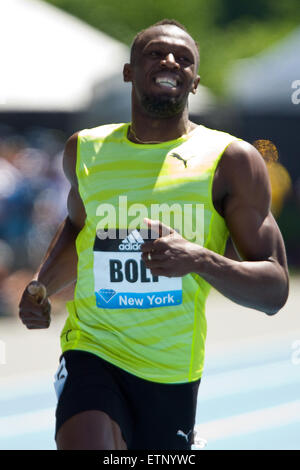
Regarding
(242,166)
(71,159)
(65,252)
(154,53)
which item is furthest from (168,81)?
(65,252)

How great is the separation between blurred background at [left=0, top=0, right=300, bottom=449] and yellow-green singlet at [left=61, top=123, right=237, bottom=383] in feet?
2.06

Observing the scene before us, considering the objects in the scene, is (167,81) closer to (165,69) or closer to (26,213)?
(165,69)

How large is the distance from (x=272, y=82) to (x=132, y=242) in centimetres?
1133

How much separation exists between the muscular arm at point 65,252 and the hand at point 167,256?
782mm

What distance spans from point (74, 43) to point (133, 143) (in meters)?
11.4

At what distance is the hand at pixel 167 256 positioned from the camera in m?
2.93

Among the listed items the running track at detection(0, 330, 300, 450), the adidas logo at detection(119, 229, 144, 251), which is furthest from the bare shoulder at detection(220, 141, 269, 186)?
the running track at detection(0, 330, 300, 450)

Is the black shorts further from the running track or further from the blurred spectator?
the blurred spectator

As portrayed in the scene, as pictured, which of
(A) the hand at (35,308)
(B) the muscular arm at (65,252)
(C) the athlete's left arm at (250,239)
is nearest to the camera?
(C) the athlete's left arm at (250,239)

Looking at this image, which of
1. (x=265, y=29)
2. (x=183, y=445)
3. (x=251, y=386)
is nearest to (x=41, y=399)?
(x=251, y=386)

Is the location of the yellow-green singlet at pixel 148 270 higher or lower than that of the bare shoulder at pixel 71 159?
lower

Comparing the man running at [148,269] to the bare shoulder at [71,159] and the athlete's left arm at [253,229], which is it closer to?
the athlete's left arm at [253,229]

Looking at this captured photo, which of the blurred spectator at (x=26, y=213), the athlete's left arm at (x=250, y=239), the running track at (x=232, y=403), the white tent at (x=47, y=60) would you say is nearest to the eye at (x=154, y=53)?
the athlete's left arm at (x=250, y=239)

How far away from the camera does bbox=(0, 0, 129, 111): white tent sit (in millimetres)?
13508
